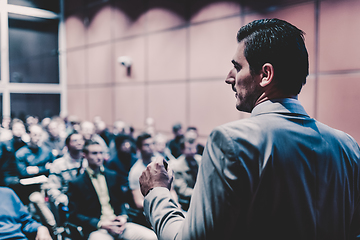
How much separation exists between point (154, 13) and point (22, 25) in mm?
3895

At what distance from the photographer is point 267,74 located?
70cm

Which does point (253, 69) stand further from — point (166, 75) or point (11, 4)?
point (166, 75)

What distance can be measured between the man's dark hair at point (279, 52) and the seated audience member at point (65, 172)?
233cm

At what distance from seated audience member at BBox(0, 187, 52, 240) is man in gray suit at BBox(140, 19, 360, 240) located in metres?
1.71

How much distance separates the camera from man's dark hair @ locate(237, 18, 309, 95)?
69cm

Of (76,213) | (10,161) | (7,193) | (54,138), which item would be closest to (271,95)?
(7,193)

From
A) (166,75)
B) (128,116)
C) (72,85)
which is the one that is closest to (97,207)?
(166,75)

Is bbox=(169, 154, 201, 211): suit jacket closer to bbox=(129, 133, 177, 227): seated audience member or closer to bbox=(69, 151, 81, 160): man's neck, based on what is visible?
bbox=(129, 133, 177, 227): seated audience member

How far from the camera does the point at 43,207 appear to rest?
2443 millimetres

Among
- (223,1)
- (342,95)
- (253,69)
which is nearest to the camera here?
(253,69)

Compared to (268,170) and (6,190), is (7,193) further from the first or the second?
(268,170)

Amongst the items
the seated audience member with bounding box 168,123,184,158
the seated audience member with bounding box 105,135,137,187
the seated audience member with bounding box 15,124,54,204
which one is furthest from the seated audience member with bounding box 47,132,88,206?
the seated audience member with bounding box 168,123,184,158

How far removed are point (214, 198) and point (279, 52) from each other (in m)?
0.38

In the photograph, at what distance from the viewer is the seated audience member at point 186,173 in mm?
3016
